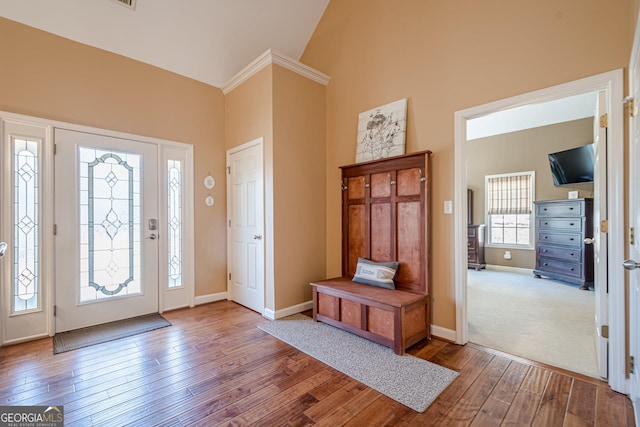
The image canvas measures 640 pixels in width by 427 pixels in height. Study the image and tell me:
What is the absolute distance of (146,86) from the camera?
3.38m

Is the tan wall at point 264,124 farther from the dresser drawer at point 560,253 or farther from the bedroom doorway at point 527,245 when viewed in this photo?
the dresser drawer at point 560,253

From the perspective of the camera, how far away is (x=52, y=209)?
2809mm

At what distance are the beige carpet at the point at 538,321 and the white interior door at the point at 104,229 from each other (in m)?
Result: 3.68

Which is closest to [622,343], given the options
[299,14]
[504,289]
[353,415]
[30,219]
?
[353,415]

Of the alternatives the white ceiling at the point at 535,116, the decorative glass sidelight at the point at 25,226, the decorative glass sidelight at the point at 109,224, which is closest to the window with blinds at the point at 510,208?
the white ceiling at the point at 535,116

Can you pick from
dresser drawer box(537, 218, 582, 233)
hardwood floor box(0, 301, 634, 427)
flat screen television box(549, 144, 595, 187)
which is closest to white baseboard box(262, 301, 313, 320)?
hardwood floor box(0, 301, 634, 427)

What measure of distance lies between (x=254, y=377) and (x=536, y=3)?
11.6 feet

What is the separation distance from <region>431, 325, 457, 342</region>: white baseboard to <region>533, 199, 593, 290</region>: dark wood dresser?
3.45m

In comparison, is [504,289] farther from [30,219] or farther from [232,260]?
[30,219]

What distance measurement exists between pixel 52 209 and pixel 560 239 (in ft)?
23.3

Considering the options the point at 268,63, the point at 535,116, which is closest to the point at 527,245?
the point at 535,116

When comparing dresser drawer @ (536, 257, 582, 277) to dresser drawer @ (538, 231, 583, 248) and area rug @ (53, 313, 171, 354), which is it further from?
area rug @ (53, 313, 171, 354)

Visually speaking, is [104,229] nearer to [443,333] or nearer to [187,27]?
[187,27]

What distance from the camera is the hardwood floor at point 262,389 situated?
1.66 meters
